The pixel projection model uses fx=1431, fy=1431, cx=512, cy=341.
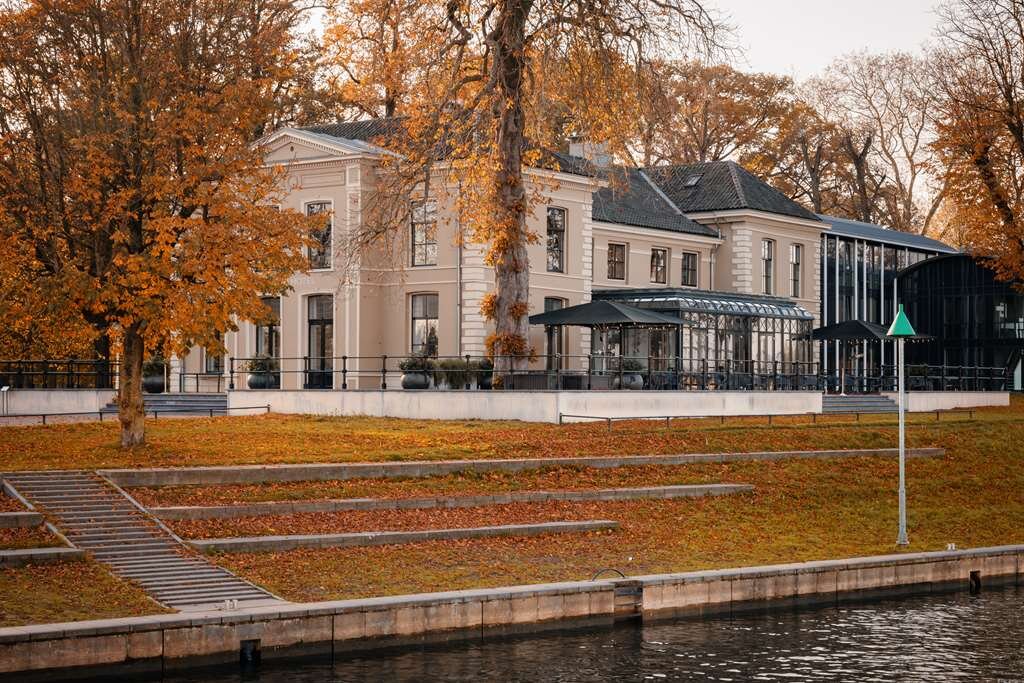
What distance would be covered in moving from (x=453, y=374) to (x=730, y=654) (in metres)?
22.6

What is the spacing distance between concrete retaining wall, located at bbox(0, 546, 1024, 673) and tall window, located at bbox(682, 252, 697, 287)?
3095 centimetres

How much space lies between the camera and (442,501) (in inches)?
902

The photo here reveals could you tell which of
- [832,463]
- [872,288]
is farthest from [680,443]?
[872,288]

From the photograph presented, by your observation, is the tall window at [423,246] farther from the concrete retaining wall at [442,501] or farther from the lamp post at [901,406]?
the lamp post at [901,406]

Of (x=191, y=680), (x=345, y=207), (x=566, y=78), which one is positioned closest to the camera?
(x=191, y=680)

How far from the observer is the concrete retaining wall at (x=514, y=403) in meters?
33.6

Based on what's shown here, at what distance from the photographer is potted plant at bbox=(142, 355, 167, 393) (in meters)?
45.3

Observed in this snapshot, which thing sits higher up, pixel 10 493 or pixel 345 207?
pixel 345 207

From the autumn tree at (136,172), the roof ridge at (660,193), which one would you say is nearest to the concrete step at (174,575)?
the autumn tree at (136,172)

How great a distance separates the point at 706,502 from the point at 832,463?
5.77 metres

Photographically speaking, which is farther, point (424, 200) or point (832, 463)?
point (424, 200)

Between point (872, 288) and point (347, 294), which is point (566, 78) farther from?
point (872, 288)

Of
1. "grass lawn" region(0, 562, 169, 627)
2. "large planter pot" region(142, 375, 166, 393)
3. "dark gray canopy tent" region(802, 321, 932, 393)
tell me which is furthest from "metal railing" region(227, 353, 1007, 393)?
"grass lawn" region(0, 562, 169, 627)

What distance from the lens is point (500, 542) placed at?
21.3 metres
